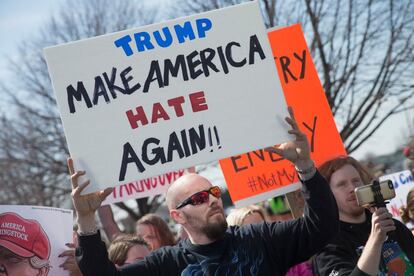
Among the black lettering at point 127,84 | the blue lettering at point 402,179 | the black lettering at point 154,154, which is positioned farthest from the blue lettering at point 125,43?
the blue lettering at point 402,179

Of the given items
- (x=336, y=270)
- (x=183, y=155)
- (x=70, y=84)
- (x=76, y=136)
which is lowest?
(x=336, y=270)

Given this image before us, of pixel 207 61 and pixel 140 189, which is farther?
pixel 140 189

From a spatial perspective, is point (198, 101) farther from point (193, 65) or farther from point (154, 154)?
point (154, 154)

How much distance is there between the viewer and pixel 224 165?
15.3 ft

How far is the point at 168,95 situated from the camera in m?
3.25

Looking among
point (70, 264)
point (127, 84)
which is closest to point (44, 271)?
point (70, 264)

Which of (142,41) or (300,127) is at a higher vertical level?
(142,41)

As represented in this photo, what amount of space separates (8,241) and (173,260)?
3.02ft

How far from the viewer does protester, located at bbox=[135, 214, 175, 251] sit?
18.1 feet

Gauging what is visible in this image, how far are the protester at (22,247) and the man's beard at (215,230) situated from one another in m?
1.02

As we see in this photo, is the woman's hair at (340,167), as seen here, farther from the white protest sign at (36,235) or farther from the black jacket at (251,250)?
the white protest sign at (36,235)

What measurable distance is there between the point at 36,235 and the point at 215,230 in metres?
1.10

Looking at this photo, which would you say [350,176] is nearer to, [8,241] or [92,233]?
[92,233]

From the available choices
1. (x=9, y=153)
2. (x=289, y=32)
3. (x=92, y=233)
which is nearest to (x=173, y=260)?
(x=92, y=233)
